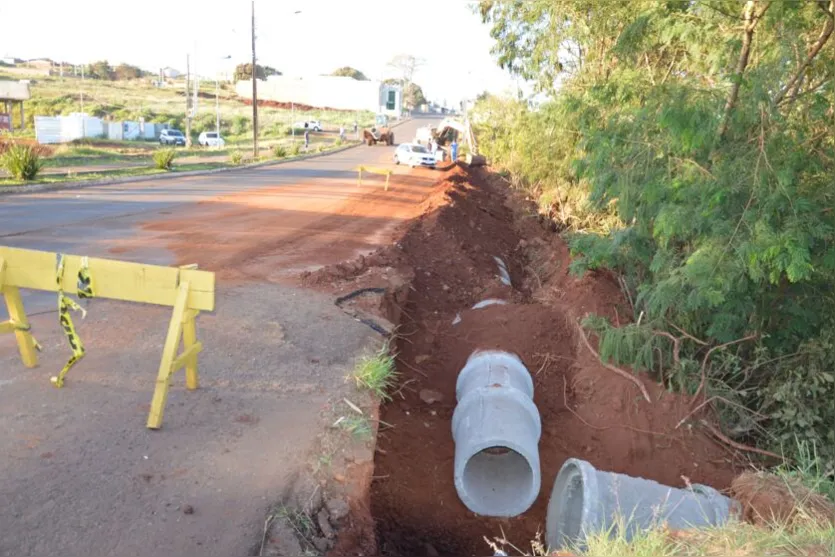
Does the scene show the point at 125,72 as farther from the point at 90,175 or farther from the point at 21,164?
the point at 21,164

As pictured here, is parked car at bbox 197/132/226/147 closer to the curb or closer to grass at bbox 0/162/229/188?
the curb

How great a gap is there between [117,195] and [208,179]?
7.54 meters

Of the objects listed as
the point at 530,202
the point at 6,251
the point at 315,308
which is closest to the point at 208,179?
the point at 530,202

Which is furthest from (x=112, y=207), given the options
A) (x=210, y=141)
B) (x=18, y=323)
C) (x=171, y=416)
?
(x=210, y=141)

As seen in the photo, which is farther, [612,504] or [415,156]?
[415,156]

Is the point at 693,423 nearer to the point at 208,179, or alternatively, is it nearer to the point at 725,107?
the point at 725,107

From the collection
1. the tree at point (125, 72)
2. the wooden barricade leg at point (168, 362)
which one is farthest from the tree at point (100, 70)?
the wooden barricade leg at point (168, 362)

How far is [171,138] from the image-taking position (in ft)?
204

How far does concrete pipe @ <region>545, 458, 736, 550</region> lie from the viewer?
17.2 ft

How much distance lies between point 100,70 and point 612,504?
450 feet

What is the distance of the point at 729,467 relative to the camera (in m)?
7.32

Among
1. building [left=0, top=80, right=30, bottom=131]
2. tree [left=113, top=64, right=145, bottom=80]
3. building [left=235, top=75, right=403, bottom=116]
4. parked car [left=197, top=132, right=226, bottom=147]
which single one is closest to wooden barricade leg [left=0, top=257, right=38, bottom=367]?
building [left=0, top=80, right=30, bottom=131]

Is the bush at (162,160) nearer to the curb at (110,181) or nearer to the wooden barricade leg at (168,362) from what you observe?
the curb at (110,181)

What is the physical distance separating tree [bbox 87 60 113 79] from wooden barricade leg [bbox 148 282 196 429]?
133247mm
